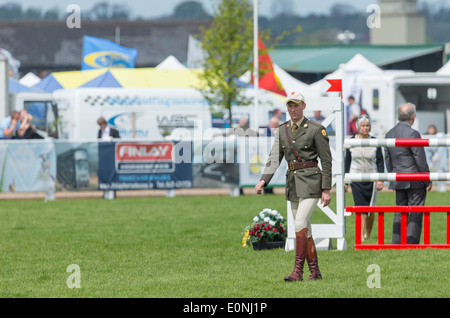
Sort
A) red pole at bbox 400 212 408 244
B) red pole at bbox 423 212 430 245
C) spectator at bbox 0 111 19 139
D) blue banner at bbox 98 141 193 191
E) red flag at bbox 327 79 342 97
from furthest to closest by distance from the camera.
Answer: spectator at bbox 0 111 19 139, blue banner at bbox 98 141 193 191, red pole at bbox 400 212 408 244, red pole at bbox 423 212 430 245, red flag at bbox 327 79 342 97

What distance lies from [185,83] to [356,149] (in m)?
19.3

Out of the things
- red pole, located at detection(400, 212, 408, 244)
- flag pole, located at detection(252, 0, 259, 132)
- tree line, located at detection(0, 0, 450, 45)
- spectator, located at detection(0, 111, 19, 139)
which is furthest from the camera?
tree line, located at detection(0, 0, 450, 45)

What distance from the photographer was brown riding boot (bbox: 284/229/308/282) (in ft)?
30.9

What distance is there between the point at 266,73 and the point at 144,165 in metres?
13.0

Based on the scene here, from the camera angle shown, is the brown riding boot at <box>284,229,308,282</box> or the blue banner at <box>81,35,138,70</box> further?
the blue banner at <box>81,35,138,70</box>

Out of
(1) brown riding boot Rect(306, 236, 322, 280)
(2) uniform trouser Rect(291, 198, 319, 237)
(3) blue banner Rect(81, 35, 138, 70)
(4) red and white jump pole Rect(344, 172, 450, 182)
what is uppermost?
(3) blue banner Rect(81, 35, 138, 70)

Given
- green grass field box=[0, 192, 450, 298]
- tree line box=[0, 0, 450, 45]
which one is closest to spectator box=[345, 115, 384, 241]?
green grass field box=[0, 192, 450, 298]

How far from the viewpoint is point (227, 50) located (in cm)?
3130

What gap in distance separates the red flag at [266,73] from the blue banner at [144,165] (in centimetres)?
1018

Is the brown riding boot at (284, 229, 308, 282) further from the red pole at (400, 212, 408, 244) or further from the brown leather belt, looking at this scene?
the red pole at (400, 212, 408, 244)

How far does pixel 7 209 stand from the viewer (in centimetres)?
1967

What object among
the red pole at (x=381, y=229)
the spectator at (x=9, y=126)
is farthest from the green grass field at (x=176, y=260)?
the spectator at (x=9, y=126)

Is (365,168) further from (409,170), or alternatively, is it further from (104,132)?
(104,132)

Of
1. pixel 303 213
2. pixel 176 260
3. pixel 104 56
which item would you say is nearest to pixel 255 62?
pixel 104 56
